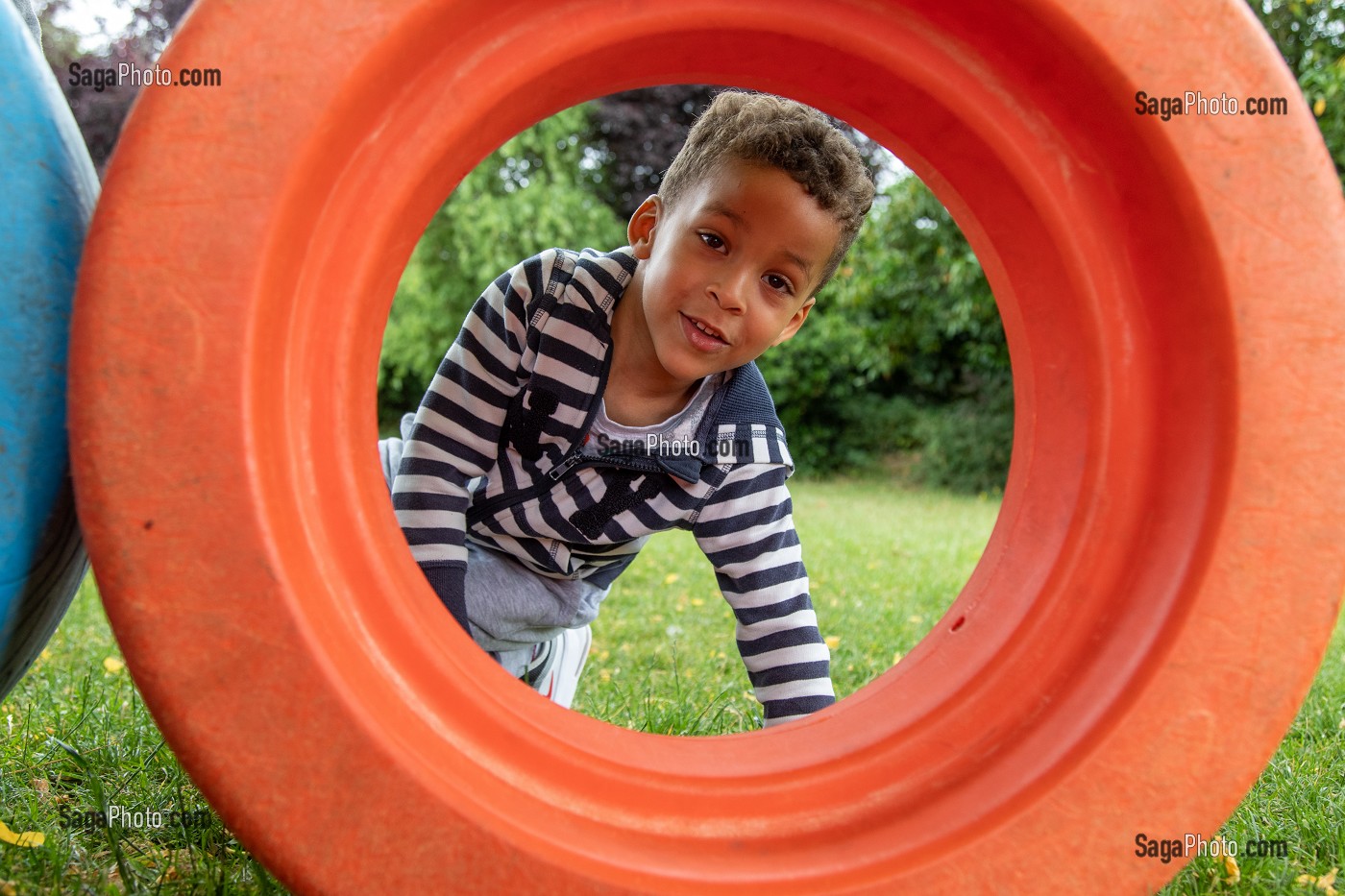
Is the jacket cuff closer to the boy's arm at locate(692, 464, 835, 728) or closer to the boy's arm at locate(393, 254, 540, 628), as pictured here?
the boy's arm at locate(393, 254, 540, 628)

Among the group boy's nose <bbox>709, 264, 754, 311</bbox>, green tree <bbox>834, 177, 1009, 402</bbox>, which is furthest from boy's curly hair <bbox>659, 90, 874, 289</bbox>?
green tree <bbox>834, 177, 1009, 402</bbox>

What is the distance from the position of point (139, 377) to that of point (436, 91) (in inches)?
17.8

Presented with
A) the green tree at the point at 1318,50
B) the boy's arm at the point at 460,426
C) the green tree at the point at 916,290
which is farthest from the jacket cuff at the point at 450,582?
the green tree at the point at 916,290

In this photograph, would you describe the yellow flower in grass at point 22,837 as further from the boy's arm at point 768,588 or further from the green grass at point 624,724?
the boy's arm at point 768,588

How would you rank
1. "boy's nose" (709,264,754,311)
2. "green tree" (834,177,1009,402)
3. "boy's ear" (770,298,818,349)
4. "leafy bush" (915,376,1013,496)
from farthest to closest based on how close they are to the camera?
"leafy bush" (915,376,1013,496) → "green tree" (834,177,1009,402) → "boy's ear" (770,298,818,349) → "boy's nose" (709,264,754,311)

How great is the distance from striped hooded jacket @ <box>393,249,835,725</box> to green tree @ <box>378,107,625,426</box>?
7.50 m

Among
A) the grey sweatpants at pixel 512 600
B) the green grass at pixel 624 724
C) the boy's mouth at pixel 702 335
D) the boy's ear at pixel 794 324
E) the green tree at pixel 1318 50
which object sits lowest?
the green grass at pixel 624 724

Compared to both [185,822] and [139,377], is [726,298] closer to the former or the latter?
[139,377]

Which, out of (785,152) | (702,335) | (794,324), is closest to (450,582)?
(702,335)

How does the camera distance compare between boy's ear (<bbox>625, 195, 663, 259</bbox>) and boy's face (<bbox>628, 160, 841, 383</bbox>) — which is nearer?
boy's face (<bbox>628, 160, 841, 383</bbox>)

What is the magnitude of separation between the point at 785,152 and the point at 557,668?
1.29 metres

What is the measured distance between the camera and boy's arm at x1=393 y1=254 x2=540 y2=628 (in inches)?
75.2

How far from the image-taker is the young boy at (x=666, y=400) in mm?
1833

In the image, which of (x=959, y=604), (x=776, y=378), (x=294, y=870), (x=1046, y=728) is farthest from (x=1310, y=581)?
(x=776, y=378)
